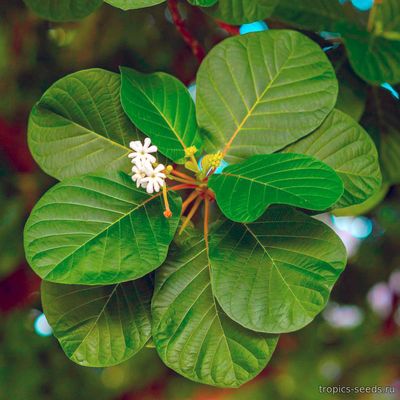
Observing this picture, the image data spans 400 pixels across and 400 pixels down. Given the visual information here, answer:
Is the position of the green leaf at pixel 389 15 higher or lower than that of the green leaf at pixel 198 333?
higher

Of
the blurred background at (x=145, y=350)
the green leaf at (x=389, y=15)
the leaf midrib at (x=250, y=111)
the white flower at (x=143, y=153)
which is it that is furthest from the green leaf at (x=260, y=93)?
the blurred background at (x=145, y=350)

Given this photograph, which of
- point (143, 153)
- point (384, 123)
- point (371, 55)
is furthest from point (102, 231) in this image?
point (384, 123)

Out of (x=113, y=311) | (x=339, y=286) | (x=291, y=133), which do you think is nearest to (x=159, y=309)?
(x=113, y=311)

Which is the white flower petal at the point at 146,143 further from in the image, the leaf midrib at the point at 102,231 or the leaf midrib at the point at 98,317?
the leaf midrib at the point at 98,317

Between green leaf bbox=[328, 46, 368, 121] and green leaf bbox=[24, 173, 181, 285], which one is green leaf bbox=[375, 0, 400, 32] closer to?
green leaf bbox=[328, 46, 368, 121]

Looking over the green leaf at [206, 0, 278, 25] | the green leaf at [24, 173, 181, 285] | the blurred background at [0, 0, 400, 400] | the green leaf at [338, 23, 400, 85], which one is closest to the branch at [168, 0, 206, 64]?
the green leaf at [206, 0, 278, 25]

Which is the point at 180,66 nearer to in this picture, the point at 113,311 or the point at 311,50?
the point at 311,50

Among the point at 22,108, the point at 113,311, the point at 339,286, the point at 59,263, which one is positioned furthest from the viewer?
the point at 339,286
